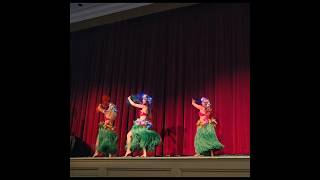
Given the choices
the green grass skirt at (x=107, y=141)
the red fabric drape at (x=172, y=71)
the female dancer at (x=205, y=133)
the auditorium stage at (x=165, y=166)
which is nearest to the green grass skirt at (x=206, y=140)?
the female dancer at (x=205, y=133)

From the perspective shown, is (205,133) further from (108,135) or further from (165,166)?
(108,135)

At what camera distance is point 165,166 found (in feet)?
18.8

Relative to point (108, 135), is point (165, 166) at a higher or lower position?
lower

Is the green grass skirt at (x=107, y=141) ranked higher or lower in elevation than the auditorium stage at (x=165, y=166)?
higher

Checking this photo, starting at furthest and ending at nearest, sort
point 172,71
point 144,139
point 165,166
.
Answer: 1. point 172,71
2. point 144,139
3. point 165,166

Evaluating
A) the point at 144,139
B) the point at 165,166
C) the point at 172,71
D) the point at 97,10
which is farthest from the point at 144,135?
the point at 97,10

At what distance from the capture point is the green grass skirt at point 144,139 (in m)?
6.12

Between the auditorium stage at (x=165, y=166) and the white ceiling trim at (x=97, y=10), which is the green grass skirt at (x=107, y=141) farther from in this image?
the white ceiling trim at (x=97, y=10)

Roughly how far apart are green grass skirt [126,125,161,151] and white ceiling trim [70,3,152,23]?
2.37 meters

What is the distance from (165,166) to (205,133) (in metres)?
0.75

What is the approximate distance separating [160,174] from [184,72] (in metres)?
1.94

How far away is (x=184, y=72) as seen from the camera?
6859 mm

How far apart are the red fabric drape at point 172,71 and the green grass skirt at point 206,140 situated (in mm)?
459

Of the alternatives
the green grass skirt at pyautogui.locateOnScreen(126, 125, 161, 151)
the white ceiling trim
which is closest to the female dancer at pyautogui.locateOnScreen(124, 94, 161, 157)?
the green grass skirt at pyautogui.locateOnScreen(126, 125, 161, 151)
